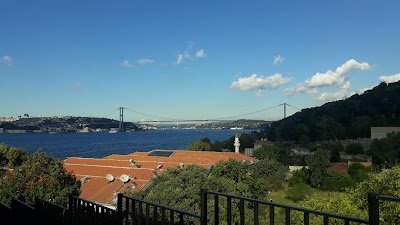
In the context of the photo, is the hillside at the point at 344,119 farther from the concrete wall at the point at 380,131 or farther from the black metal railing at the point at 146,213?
the black metal railing at the point at 146,213

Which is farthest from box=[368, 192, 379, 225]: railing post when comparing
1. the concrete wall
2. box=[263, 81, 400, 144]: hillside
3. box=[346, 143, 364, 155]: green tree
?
box=[263, 81, 400, 144]: hillside

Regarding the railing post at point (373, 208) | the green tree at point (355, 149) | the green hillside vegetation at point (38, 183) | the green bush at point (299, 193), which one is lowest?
the green bush at point (299, 193)

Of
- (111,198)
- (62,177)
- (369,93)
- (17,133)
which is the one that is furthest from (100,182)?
(17,133)

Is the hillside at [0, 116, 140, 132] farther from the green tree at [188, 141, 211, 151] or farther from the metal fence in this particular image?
the metal fence

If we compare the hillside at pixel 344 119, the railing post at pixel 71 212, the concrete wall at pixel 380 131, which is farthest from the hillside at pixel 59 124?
the railing post at pixel 71 212

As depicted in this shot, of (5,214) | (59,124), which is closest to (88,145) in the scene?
(59,124)

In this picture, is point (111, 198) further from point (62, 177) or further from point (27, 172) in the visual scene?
point (27, 172)

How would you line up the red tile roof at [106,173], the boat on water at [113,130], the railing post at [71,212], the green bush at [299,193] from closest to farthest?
the railing post at [71,212] < the red tile roof at [106,173] < the green bush at [299,193] < the boat on water at [113,130]
